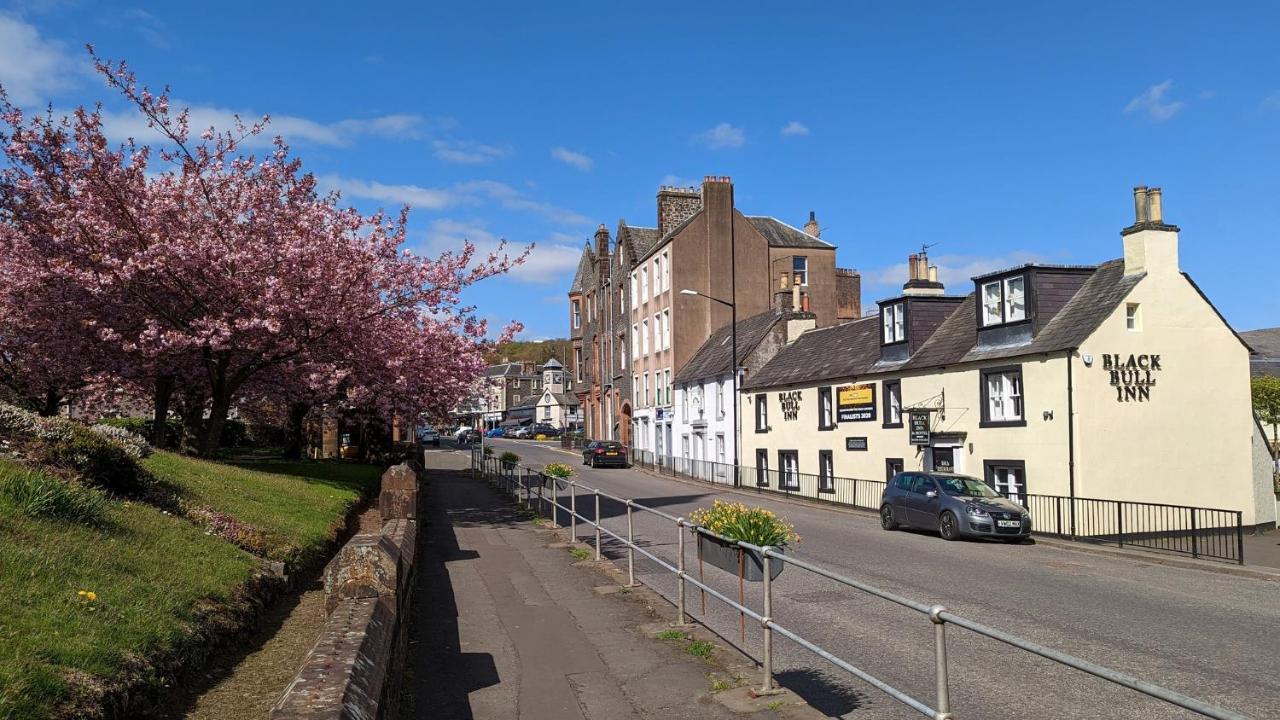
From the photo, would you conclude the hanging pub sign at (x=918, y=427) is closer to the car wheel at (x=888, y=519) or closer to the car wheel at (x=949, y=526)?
the car wheel at (x=888, y=519)

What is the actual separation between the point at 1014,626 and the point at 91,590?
32.7ft

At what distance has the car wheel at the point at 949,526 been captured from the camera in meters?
22.3

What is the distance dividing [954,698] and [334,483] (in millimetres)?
16625

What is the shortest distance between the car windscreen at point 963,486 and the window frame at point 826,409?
41.1 ft

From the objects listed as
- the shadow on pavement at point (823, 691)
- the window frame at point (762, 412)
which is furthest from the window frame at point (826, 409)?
the shadow on pavement at point (823, 691)

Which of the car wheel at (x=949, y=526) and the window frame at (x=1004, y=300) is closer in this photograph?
the car wheel at (x=949, y=526)

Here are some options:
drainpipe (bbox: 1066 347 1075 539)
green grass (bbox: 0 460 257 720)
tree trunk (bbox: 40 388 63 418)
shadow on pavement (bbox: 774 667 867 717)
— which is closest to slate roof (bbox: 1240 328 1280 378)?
drainpipe (bbox: 1066 347 1075 539)

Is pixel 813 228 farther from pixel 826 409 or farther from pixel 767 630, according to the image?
pixel 767 630

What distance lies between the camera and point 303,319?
19344 mm

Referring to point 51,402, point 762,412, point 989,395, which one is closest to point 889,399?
point 989,395

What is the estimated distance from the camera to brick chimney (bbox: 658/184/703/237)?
61.6m

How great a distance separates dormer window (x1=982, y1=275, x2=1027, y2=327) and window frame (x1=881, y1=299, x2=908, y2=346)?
4.22 meters

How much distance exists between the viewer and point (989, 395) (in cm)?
2827

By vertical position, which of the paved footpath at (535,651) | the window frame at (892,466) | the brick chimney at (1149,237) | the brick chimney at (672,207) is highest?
the brick chimney at (672,207)
